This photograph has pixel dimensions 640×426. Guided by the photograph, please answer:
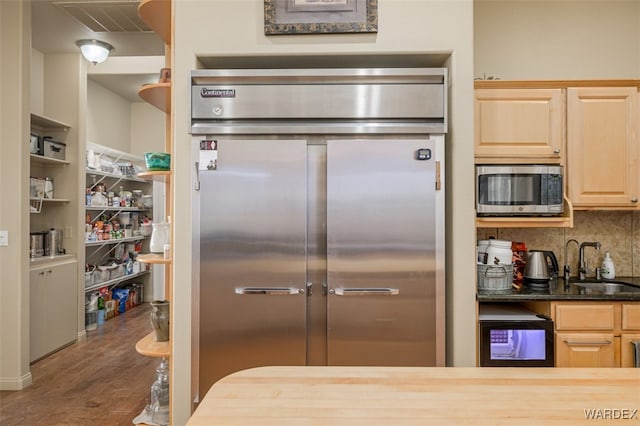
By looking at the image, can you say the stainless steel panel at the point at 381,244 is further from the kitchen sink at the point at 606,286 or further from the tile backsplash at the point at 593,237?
the kitchen sink at the point at 606,286

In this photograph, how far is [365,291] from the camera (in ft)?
7.41

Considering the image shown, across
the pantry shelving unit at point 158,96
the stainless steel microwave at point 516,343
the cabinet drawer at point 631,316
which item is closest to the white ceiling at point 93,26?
the pantry shelving unit at point 158,96

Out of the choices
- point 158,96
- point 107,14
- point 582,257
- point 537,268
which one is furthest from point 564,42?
point 107,14

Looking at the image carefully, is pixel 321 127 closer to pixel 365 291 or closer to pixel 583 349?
pixel 365 291

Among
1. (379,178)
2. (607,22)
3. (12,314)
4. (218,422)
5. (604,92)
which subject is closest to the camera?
(218,422)

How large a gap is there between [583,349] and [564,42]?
2.11 m

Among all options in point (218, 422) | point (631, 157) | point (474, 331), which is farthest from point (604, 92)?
point (218, 422)

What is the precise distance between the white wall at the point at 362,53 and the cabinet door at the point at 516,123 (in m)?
0.35

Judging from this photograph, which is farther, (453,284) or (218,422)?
(453,284)

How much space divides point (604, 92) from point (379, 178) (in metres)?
1.61

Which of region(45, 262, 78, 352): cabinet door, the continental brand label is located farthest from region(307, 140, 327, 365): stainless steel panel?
region(45, 262, 78, 352): cabinet door

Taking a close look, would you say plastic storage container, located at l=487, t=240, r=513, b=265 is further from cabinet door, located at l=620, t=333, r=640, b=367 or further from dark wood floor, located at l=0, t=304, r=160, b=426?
dark wood floor, located at l=0, t=304, r=160, b=426

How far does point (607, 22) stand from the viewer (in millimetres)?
3010

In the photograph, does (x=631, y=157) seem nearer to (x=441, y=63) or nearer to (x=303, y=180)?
(x=441, y=63)
